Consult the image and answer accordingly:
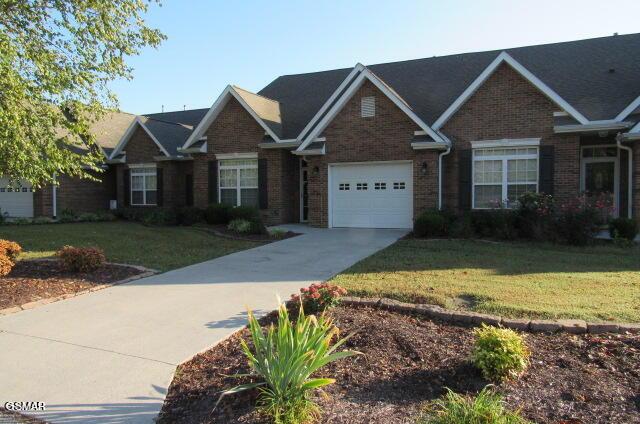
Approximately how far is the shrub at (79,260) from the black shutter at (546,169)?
488 inches

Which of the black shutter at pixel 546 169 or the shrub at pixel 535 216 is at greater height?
the black shutter at pixel 546 169

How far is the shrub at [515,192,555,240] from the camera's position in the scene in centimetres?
1266

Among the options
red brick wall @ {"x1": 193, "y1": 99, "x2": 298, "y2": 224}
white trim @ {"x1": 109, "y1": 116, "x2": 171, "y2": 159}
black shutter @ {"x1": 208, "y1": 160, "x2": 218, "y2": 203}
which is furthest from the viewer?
white trim @ {"x1": 109, "y1": 116, "x2": 171, "y2": 159}

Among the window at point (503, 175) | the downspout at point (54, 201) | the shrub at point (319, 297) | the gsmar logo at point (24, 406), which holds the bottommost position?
the gsmar logo at point (24, 406)

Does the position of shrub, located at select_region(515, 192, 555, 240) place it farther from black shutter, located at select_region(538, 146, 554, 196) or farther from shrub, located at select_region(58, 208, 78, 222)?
shrub, located at select_region(58, 208, 78, 222)

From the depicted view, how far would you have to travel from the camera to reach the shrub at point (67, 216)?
20406 millimetres

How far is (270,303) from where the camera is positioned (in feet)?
22.4

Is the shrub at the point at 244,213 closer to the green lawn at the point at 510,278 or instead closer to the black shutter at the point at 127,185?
the green lawn at the point at 510,278

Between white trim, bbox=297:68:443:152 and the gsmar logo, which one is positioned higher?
white trim, bbox=297:68:443:152

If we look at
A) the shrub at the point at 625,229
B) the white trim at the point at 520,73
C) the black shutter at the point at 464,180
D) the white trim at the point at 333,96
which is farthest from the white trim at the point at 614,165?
the white trim at the point at 333,96

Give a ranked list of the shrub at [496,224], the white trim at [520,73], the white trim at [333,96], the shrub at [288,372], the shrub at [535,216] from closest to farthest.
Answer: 1. the shrub at [288,372]
2. the shrub at [535,216]
3. the shrub at [496,224]
4. the white trim at [520,73]
5. the white trim at [333,96]

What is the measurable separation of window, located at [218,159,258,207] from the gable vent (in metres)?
4.92

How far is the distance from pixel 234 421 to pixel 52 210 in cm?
2154

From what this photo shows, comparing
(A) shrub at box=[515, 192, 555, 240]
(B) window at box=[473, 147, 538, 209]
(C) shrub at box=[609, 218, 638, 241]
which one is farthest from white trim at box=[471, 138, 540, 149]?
(C) shrub at box=[609, 218, 638, 241]
